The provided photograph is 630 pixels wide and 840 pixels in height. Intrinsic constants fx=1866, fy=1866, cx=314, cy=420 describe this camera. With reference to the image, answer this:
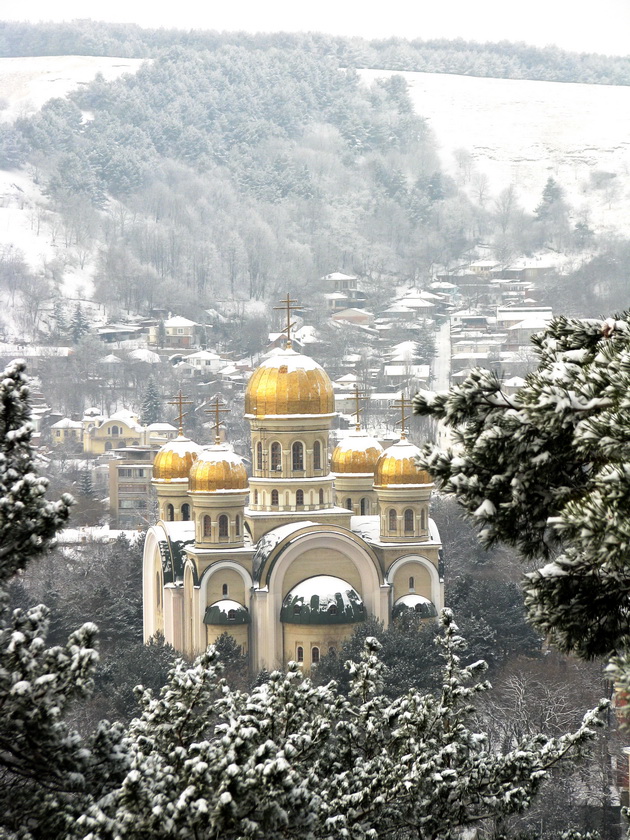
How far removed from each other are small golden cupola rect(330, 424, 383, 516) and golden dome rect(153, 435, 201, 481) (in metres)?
3.25

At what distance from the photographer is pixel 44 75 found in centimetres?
18250

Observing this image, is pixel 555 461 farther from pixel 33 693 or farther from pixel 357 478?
pixel 357 478

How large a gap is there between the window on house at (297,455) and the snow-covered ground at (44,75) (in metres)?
138

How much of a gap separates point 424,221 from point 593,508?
529ft

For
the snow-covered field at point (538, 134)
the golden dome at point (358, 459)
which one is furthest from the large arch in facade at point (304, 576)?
the snow-covered field at point (538, 134)

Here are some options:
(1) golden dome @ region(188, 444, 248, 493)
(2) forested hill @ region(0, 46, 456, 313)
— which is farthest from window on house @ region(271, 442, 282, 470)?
(2) forested hill @ region(0, 46, 456, 313)

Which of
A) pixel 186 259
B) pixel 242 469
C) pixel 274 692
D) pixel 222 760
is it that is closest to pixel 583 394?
pixel 222 760

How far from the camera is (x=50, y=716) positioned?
33.8ft

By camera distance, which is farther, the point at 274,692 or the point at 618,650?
the point at 274,692

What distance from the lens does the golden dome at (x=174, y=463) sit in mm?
40688

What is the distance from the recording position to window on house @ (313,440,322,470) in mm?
38531

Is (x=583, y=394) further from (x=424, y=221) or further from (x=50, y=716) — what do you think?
(x=424, y=221)

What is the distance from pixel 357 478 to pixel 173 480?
13.6ft

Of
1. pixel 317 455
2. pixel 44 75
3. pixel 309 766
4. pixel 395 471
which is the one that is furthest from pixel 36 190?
pixel 309 766
